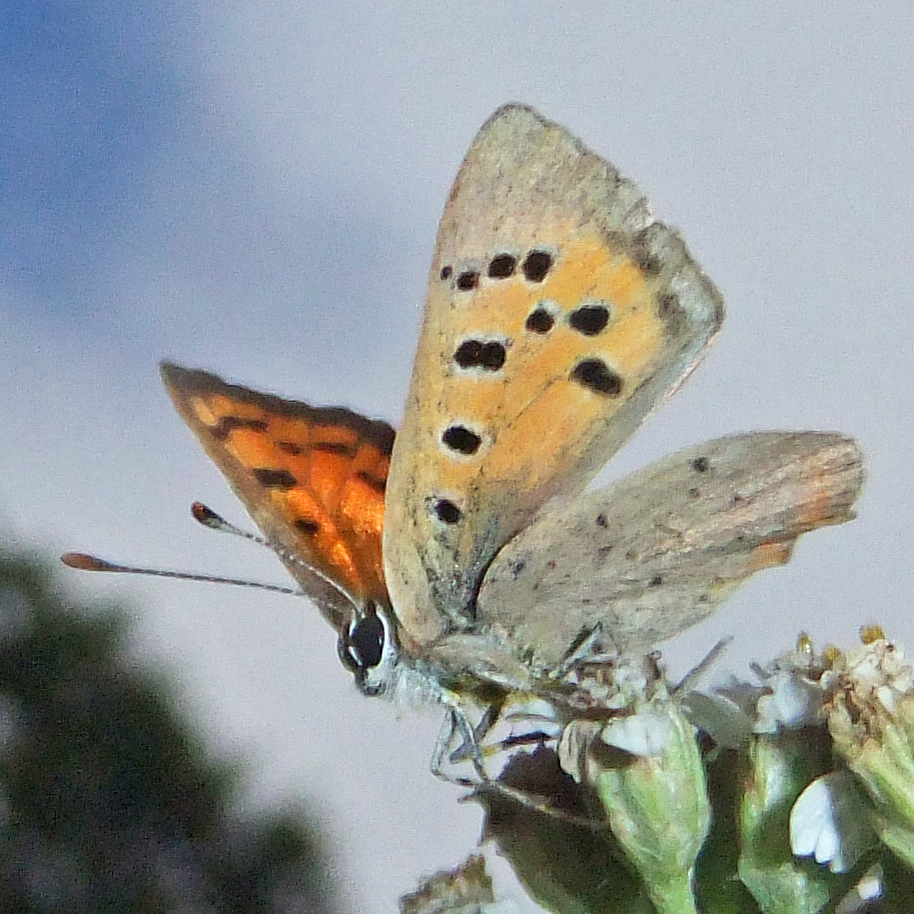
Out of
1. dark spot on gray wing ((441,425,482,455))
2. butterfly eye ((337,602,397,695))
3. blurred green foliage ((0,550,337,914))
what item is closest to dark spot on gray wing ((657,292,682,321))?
dark spot on gray wing ((441,425,482,455))

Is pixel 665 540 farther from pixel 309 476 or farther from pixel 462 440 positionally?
pixel 309 476

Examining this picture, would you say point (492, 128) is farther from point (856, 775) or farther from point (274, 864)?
point (274, 864)

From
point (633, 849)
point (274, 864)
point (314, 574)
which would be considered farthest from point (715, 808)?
point (274, 864)

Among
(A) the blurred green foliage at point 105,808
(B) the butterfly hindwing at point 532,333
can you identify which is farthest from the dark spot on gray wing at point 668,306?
(A) the blurred green foliage at point 105,808

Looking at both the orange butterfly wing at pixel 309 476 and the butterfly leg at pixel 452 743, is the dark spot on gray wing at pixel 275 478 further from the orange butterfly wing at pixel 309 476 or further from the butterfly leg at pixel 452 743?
the butterfly leg at pixel 452 743

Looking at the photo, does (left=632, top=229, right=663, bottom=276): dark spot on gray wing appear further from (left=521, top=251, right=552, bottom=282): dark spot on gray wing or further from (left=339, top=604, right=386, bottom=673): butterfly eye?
(left=339, top=604, right=386, bottom=673): butterfly eye

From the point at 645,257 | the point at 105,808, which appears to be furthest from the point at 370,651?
the point at 105,808
